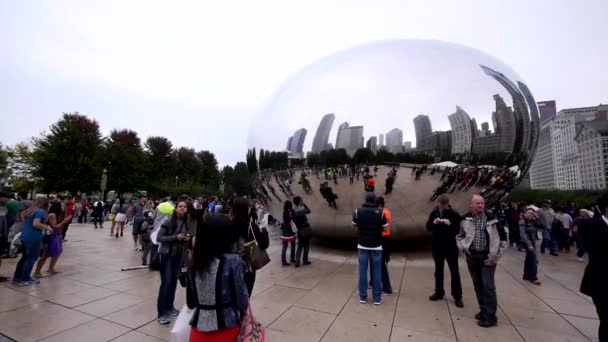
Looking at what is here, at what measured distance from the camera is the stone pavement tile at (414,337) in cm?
343

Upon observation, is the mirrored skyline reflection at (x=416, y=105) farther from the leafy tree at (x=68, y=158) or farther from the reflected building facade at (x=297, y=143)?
the leafy tree at (x=68, y=158)

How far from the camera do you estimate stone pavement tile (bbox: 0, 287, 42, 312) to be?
4492 mm

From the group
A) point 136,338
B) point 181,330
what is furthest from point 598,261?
point 136,338

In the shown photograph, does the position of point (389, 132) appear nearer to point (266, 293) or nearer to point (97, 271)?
point (266, 293)

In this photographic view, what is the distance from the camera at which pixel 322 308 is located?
437 cm

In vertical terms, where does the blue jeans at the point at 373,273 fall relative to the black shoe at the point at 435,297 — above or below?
above

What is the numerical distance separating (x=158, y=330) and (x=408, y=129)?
17.6 feet

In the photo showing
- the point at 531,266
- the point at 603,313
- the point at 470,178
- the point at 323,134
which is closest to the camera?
the point at 603,313

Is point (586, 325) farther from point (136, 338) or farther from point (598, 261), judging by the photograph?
point (136, 338)

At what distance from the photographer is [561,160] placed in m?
119

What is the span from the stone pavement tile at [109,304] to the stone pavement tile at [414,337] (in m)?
3.92

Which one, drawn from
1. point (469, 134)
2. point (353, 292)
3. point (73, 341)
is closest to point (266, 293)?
point (353, 292)

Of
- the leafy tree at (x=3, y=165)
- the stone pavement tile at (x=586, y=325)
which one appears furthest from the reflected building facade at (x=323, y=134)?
the leafy tree at (x=3, y=165)

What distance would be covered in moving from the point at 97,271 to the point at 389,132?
282 inches
